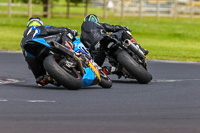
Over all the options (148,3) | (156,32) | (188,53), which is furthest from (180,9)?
(188,53)

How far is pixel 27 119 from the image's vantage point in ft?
23.5

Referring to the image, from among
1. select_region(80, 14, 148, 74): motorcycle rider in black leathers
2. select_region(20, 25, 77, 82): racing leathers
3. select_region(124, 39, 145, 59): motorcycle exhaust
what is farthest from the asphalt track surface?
select_region(80, 14, 148, 74): motorcycle rider in black leathers

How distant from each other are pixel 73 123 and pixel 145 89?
381 cm

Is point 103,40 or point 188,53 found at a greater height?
point 103,40

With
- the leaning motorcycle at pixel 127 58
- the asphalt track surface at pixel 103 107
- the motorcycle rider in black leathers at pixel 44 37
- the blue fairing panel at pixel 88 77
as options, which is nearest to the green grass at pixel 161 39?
the leaning motorcycle at pixel 127 58

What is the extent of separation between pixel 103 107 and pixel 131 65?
9.93 feet

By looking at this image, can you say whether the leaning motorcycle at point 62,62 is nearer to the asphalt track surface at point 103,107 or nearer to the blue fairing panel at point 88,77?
the blue fairing panel at point 88,77

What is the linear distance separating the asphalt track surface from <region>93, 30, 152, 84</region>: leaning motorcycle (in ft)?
0.69

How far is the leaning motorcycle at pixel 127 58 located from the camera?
11.2m

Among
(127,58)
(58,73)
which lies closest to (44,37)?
(58,73)

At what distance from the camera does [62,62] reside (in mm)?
9797

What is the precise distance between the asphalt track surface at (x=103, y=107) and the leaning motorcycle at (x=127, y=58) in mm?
212

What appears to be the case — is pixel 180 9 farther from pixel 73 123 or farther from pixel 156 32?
pixel 73 123

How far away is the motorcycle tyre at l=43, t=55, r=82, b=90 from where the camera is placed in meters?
9.59
